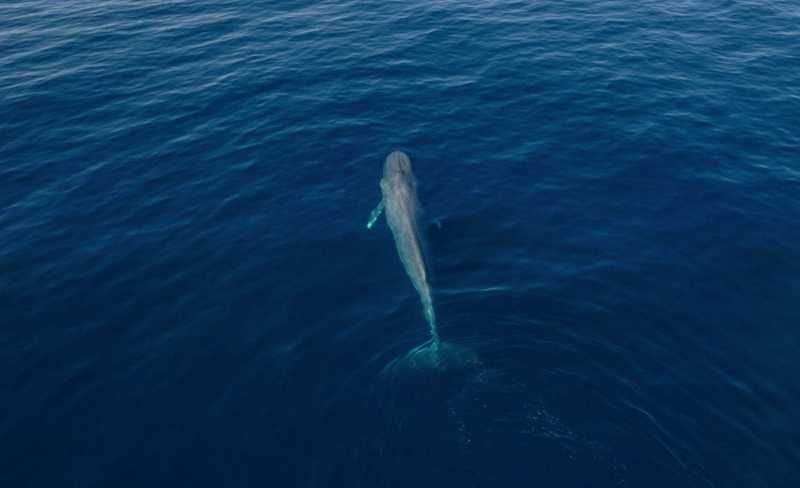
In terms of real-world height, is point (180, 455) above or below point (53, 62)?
below

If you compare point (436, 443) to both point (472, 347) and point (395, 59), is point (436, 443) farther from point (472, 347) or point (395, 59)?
point (395, 59)

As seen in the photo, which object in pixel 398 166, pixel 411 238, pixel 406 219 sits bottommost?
pixel 411 238

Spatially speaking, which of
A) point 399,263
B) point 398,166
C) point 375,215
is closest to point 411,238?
point 399,263

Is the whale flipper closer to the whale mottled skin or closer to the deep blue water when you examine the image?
the whale mottled skin

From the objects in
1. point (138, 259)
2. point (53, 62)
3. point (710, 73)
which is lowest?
point (710, 73)

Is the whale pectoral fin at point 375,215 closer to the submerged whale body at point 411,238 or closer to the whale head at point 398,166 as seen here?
the submerged whale body at point 411,238

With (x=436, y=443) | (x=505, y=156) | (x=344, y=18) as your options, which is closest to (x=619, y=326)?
(x=436, y=443)

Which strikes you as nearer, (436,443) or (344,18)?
(436,443)

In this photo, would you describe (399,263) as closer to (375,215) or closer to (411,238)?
(411,238)
